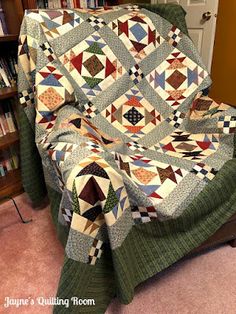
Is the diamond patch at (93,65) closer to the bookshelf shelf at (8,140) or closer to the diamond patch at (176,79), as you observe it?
the diamond patch at (176,79)

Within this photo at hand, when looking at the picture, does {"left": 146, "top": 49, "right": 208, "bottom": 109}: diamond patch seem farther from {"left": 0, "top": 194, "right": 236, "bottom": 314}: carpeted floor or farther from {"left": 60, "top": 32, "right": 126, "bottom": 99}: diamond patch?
{"left": 0, "top": 194, "right": 236, "bottom": 314}: carpeted floor

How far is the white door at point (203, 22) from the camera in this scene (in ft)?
6.28

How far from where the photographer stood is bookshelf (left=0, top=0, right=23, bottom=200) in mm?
1338

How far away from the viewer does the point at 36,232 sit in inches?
55.1

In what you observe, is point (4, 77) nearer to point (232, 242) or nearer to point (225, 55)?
point (232, 242)

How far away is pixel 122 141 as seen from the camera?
1.14 meters

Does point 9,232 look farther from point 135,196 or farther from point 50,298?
point 135,196

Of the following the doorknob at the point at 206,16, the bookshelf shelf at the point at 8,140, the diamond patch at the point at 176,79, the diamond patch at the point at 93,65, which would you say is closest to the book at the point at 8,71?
the bookshelf shelf at the point at 8,140

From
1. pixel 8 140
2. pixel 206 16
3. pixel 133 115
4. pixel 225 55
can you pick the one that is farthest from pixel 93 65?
pixel 225 55

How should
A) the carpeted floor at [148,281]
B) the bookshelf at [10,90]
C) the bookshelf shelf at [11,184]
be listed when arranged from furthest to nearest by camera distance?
1. the bookshelf shelf at [11,184]
2. the bookshelf at [10,90]
3. the carpeted floor at [148,281]

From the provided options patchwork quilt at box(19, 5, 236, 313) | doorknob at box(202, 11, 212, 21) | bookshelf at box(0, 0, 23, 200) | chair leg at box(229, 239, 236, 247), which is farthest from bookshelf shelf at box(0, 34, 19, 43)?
chair leg at box(229, 239, 236, 247)

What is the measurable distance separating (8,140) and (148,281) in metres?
1.02

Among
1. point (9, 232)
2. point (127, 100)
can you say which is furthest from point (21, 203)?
point (127, 100)

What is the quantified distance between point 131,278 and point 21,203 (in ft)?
3.06
